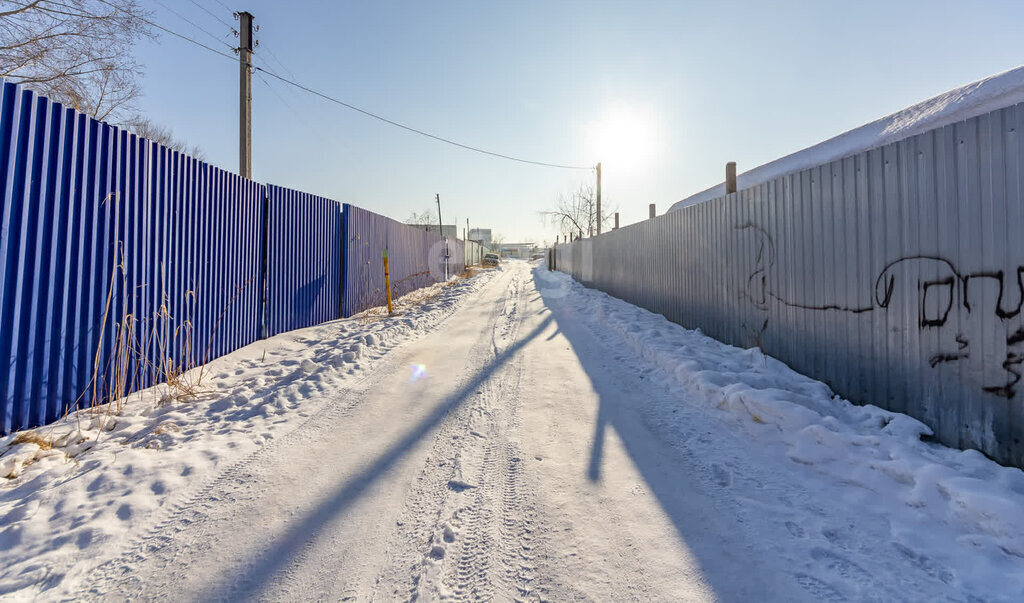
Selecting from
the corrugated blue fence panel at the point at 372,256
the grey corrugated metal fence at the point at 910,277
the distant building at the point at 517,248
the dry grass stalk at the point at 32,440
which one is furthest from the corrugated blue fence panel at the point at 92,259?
the distant building at the point at 517,248

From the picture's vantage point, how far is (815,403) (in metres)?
3.74

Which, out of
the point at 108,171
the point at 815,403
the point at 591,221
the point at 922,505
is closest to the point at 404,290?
the point at 108,171

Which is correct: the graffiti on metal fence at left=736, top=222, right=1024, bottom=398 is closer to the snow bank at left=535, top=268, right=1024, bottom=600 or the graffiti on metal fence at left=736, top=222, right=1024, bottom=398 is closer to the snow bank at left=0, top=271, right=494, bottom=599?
the snow bank at left=535, top=268, right=1024, bottom=600

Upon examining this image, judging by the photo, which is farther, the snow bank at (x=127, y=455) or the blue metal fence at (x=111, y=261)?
the blue metal fence at (x=111, y=261)

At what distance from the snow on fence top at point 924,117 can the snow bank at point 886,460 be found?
8.80ft

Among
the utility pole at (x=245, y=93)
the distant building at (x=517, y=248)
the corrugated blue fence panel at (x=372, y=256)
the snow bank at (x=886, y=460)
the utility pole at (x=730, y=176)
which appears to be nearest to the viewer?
the snow bank at (x=886, y=460)

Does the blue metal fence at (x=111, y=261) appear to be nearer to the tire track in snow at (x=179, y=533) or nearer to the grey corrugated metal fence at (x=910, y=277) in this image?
the tire track in snow at (x=179, y=533)

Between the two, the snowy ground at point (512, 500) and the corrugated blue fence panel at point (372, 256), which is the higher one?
the corrugated blue fence panel at point (372, 256)

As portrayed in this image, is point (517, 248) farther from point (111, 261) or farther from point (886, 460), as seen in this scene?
point (886, 460)

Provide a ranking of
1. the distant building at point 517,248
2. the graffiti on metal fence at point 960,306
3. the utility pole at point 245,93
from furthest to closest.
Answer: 1. the distant building at point 517,248
2. the utility pole at point 245,93
3. the graffiti on metal fence at point 960,306

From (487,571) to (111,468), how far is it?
2704 millimetres

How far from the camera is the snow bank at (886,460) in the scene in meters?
2.04

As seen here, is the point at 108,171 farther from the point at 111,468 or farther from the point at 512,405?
the point at 512,405

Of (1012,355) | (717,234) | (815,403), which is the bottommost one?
(815,403)
